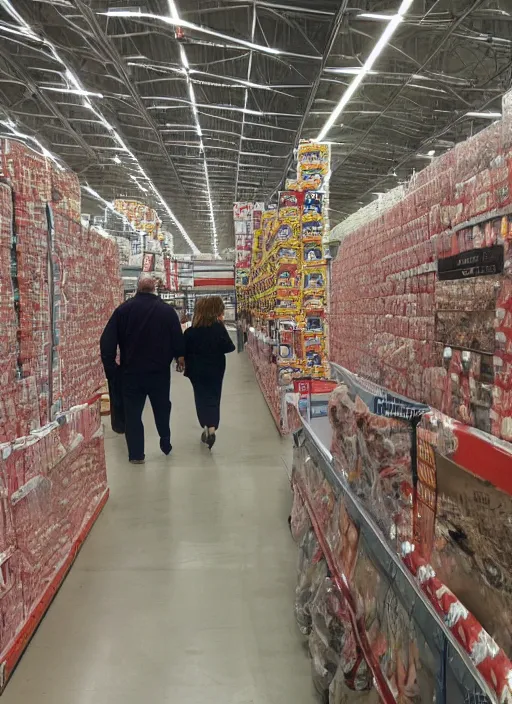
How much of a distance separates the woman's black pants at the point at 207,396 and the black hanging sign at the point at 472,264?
4.08m

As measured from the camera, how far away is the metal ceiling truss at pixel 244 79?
6219 millimetres

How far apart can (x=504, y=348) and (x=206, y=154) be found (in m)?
12.3

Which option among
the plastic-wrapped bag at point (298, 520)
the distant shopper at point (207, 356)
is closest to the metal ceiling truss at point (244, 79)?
the distant shopper at point (207, 356)

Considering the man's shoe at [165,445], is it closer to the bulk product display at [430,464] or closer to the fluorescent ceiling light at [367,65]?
the bulk product display at [430,464]

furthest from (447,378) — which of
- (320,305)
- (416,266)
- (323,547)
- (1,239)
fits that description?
(320,305)

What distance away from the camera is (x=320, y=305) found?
5.40 metres

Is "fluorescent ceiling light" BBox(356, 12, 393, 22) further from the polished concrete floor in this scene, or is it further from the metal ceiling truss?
the polished concrete floor

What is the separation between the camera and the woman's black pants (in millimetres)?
5273

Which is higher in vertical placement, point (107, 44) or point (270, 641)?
point (107, 44)

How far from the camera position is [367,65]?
7199 mm

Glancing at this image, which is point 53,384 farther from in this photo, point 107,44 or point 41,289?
point 107,44

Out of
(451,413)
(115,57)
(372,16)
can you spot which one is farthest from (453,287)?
(115,57)

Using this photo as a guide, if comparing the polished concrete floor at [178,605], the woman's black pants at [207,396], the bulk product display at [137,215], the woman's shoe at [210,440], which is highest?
the bulk product display at [137,215]

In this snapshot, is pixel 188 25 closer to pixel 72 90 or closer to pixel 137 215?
pixel 72 90
